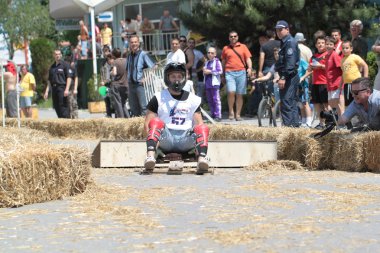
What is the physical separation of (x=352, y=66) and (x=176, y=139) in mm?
3764

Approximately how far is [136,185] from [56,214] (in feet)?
8.11

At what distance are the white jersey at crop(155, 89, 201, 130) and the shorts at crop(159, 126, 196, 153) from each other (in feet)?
0.21

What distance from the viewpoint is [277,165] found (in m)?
13.3

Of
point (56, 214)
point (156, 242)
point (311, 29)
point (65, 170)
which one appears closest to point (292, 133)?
point (65, 170)

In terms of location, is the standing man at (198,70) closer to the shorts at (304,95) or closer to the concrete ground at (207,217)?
the shorts at (304,95)

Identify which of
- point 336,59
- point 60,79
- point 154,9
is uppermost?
point 154,9

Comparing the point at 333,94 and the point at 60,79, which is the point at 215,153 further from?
the point at 60,79

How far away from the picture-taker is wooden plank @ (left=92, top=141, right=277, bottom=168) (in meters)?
13.9

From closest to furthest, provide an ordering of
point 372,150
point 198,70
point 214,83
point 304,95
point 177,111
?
point 372,150 → point 177,111 → point 304,95 → point 214,83 → point 198,70

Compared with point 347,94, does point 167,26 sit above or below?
above

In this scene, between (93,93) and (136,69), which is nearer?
(136,69)

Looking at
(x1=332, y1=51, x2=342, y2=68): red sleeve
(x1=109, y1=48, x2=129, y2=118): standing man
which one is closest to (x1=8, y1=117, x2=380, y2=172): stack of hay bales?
(x1=332, y1=51, x2=342, y2=68): red sleeve

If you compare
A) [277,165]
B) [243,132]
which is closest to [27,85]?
[243,132]

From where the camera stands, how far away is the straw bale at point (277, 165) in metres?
13.2
